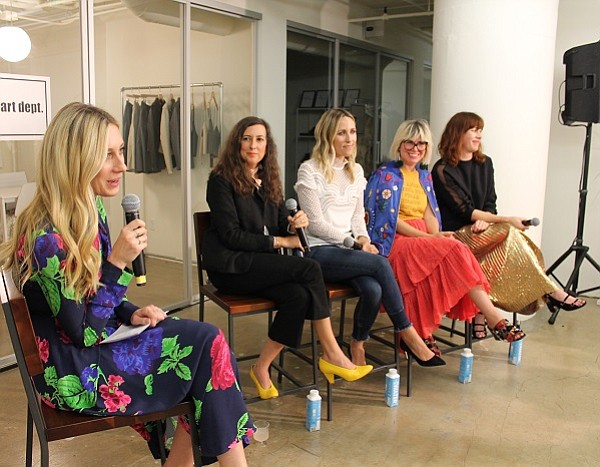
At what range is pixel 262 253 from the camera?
2.82 meters

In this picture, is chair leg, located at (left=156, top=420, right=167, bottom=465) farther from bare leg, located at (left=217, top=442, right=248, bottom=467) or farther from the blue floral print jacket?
the blue floral print jacket

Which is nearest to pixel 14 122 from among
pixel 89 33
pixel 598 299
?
pixel 89 33

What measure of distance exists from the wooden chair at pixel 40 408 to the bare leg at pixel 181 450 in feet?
0.48

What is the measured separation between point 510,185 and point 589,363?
4.14 ft

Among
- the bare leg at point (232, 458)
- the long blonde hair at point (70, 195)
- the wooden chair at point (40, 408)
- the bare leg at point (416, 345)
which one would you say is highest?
the long blonde hair at point (70, 195)

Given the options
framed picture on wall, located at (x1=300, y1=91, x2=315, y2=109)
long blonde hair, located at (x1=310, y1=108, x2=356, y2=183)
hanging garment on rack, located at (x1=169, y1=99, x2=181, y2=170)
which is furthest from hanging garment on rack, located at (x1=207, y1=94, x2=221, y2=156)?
long blonde hair, located at (x1=310, y1=108, x2=356, y2=183)

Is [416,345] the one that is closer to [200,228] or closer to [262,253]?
[262,253]

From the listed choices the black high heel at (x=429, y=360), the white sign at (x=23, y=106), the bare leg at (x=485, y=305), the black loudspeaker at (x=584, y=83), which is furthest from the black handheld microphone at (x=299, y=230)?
the black loudspeaker at (x=584, y=83)

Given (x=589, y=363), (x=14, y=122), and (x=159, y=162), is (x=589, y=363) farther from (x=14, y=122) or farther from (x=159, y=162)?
(x=14, y=122)

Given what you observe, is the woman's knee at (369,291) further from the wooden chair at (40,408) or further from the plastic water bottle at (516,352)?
the wooden chair at (40,408)

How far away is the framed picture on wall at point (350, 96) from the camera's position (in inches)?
263

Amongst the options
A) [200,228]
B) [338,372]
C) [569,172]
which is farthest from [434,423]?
[569,172]

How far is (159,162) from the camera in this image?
179 inches

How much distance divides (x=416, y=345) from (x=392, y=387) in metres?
0.25
